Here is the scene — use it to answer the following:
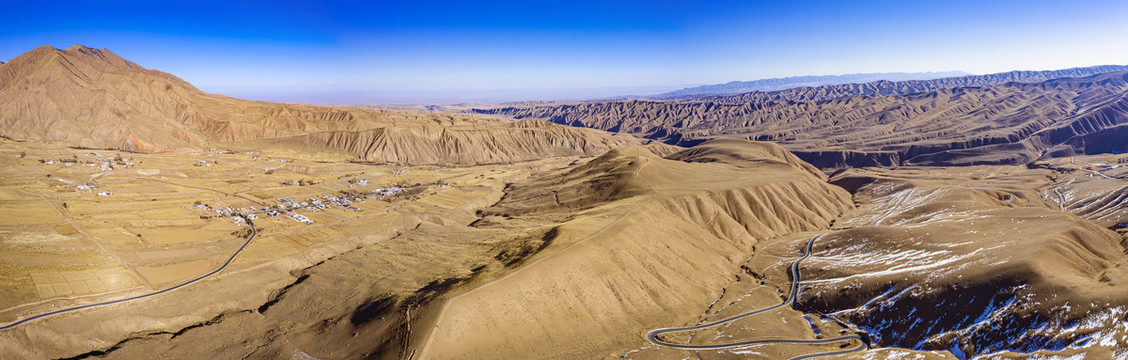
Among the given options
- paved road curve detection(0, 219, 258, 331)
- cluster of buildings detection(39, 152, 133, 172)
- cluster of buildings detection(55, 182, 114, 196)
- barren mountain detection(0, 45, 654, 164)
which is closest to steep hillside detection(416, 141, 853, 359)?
paved road curve detection(0, 219, 258, 331)

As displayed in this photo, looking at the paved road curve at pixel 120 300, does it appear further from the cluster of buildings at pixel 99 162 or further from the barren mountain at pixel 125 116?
the barren mountain at pixel 125 116

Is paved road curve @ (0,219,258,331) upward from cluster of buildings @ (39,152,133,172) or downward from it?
downward

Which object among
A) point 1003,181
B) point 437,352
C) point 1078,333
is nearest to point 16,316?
point 437,352

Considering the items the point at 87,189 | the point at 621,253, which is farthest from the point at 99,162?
the point at 621,253

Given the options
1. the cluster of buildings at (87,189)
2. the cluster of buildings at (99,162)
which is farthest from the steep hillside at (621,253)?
the cluster of buildings at (99,162)

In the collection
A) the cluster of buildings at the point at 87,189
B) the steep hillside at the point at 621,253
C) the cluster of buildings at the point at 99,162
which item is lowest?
the steep hillside at the point at 621,253

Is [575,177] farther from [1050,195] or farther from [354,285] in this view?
[1050,195]

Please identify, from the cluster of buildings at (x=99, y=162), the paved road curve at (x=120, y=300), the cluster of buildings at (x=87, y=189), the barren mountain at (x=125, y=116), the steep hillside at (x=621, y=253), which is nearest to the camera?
the paved road curve at (x=120, y=300)

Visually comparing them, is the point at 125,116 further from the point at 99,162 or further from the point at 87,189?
the point at 87,189

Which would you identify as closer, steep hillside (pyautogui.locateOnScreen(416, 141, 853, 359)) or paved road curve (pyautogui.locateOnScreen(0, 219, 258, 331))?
paved road curve (pyautogui.locateOnScreen(0, 219, 258, 331))

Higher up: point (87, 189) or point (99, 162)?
point (99, 162)

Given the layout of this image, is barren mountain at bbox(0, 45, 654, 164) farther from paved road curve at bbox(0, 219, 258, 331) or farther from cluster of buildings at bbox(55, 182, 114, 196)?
paved road curve at bbox(0, 219, 258, 331)
